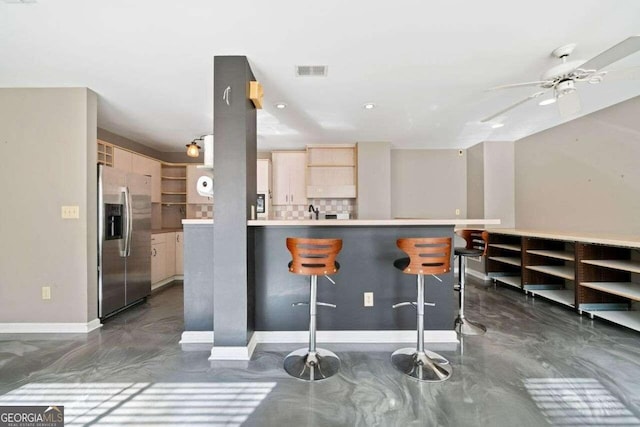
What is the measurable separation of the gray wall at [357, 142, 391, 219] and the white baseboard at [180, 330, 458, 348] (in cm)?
244

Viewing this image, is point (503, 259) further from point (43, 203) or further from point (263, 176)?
point (43, 203)

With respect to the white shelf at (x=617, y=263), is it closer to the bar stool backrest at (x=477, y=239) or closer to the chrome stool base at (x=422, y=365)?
the bar stool backrest at (x=477, y=239)

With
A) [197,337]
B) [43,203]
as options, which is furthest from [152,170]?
[197,337]

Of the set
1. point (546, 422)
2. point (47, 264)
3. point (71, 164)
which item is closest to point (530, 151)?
point (546, 422)

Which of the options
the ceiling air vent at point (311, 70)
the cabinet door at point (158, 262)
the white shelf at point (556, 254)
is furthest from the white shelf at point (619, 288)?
the cabinet door at point (158, 262)

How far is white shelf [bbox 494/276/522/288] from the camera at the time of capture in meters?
3.97

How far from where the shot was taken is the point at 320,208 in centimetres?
507

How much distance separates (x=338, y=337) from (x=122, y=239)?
2.82 meters

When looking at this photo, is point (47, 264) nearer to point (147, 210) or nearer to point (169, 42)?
point (147, 210)

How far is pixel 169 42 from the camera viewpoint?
1993mm

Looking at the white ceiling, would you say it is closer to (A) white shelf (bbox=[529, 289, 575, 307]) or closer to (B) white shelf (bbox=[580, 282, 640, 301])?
(B) white shelf (bbox=[580, 282, 640, 301])

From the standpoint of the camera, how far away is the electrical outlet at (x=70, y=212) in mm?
2719

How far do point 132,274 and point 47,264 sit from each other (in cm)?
81

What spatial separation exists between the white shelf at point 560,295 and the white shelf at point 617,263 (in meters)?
0.58
